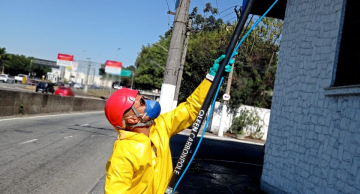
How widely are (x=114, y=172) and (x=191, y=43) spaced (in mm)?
35530

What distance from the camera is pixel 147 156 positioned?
2.62m

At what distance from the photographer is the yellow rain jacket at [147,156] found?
2453mm

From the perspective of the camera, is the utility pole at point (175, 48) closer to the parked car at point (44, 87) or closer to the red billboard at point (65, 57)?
the parked car at point (44, 87)

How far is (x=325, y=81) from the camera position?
6.91 m

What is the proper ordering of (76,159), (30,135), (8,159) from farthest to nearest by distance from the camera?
(30,135)
(76,159)
(8,159)

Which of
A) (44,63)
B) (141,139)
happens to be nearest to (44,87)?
(141,139)

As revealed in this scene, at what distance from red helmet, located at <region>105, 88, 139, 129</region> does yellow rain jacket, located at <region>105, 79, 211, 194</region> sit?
9 centimetres

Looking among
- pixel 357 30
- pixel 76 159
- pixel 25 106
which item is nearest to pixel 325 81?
pixel 357 30

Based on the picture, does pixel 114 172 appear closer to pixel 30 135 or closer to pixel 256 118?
pixel 30 135

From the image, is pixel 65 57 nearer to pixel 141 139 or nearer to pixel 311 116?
pixel 311 116

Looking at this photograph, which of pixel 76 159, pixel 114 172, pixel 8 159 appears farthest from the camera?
pixel 76 159

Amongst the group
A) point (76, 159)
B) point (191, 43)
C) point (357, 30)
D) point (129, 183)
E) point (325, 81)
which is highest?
point (191, 43)

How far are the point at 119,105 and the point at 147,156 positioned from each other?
1.42 ft

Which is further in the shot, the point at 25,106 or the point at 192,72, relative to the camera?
the point at 192,72
